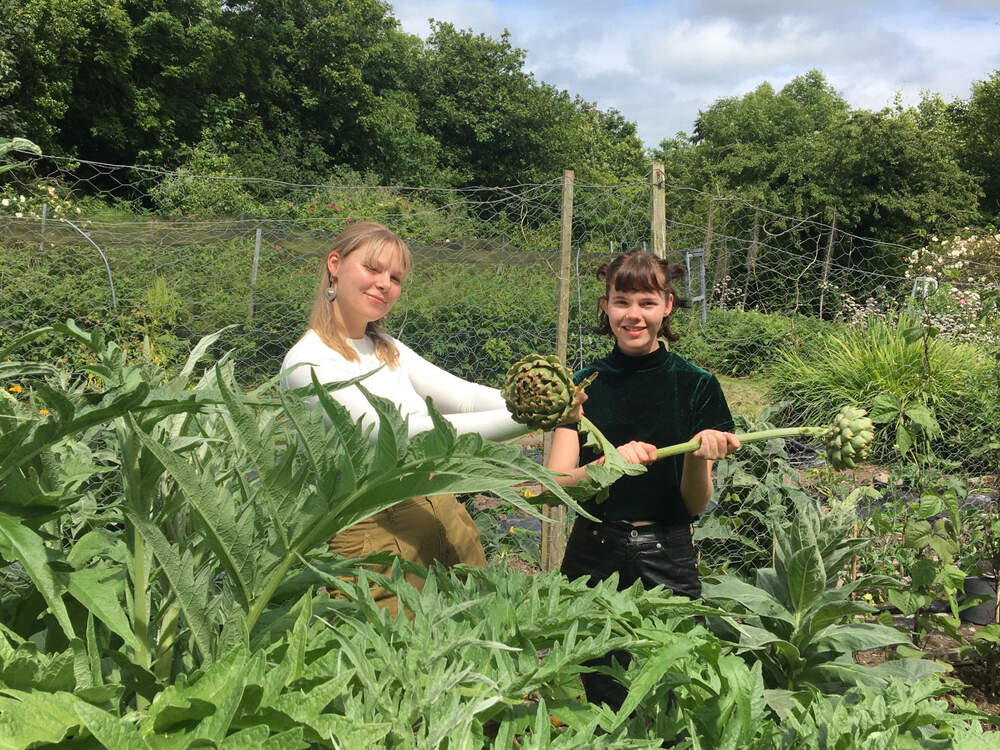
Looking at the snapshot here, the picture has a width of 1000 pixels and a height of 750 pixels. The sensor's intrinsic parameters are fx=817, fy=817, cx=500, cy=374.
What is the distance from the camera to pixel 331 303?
6.26ft

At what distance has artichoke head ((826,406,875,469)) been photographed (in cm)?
124

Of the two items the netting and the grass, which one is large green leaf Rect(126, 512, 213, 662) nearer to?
the netting

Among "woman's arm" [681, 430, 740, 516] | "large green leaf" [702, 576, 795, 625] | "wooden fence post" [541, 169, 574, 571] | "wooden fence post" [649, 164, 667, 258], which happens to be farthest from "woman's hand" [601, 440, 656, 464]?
"wooden fence post" [649, 164, 667, 258]

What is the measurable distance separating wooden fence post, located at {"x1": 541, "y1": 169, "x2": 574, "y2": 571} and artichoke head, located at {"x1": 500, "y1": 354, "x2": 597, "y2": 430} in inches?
81.6

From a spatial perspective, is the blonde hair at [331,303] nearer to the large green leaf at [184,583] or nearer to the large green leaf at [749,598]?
the large green leaf at [749,598]

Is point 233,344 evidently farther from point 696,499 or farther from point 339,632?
point 339,632

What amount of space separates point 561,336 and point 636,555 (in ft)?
5.59

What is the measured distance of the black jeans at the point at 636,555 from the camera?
1973 millimetres

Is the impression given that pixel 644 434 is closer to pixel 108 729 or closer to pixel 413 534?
pixel 413 534

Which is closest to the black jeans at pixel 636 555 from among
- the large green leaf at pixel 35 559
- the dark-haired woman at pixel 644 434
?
the dark-haired woman at pixel 644 434

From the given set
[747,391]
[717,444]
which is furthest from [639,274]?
[747,391]

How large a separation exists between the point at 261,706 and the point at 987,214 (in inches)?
1071

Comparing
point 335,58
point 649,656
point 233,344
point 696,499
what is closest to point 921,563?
point 696,499

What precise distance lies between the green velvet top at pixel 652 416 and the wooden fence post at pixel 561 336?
1175 mm
